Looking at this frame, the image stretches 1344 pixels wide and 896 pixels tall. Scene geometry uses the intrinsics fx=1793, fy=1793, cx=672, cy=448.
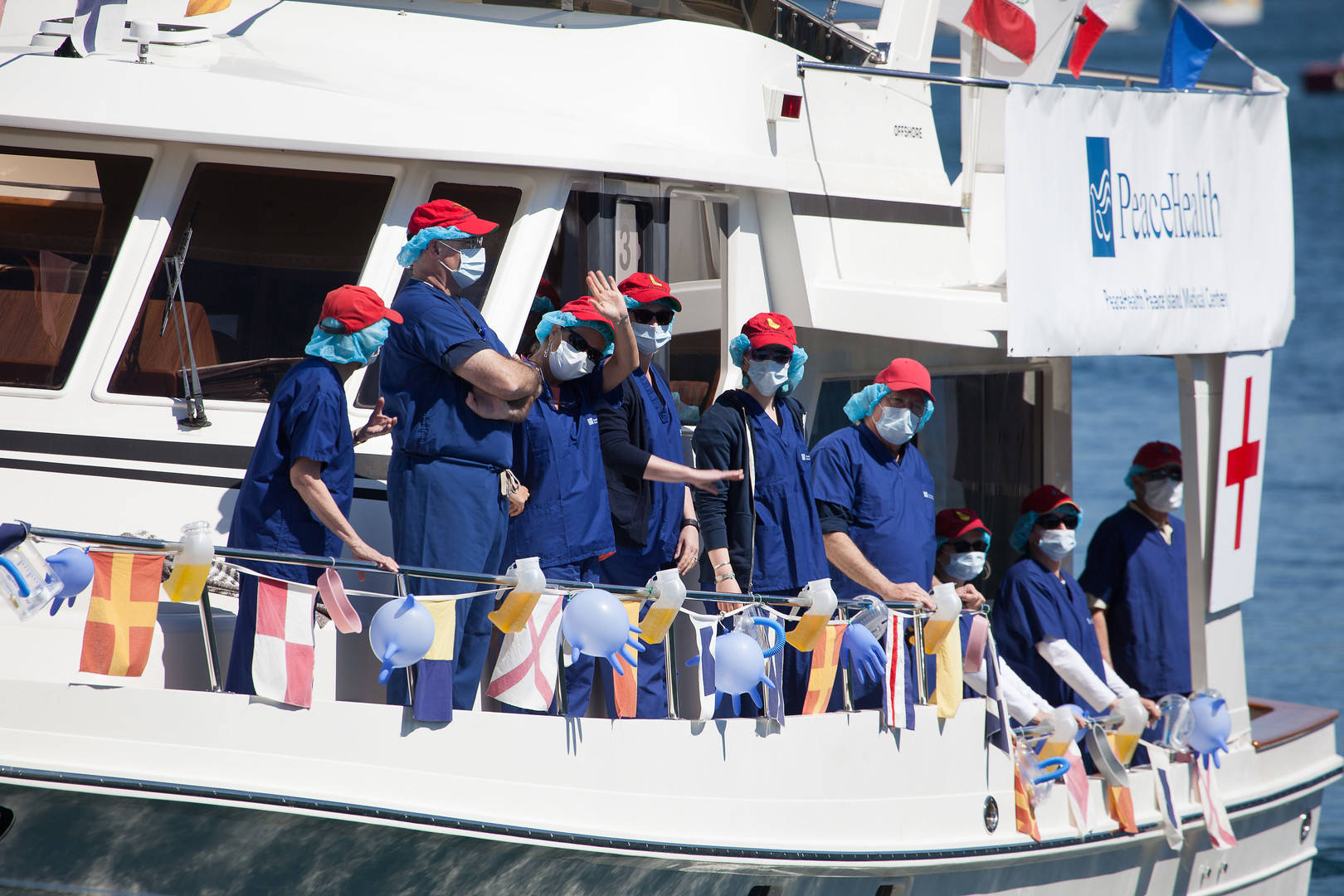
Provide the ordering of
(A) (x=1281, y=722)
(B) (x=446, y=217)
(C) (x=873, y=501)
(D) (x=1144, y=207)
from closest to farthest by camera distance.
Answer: (B) (x=446, y=217), (C) (x=873, y=501), (D) (x=1144, y=207), (A) (x=1281, y=722)

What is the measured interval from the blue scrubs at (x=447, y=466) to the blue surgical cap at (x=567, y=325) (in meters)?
0.31

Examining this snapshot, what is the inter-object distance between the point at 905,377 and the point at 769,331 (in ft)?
2.10

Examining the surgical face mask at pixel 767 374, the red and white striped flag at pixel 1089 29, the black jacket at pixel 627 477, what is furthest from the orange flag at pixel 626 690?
the red and white striped flag at pixel 1089 29

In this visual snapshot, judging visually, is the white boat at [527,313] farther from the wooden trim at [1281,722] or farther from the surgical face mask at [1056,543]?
the surgical face mask at [1056,543]

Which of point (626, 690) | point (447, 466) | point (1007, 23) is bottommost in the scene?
point (626, 690)

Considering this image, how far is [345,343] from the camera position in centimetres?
491

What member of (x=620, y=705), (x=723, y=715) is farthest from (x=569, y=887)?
(x=723, y=715)

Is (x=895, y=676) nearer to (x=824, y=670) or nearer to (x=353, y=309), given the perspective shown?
(x=824, y=670)

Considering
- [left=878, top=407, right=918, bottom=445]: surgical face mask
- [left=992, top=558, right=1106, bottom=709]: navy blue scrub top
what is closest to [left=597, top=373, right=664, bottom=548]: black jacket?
[left=878, top=407, right=918, bottom=445]: surgical face mask

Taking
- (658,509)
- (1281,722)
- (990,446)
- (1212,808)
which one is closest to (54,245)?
(658,509)

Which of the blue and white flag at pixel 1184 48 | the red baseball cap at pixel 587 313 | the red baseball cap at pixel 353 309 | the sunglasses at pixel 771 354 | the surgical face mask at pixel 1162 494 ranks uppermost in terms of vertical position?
the blue and white flag at pixel 1184 48

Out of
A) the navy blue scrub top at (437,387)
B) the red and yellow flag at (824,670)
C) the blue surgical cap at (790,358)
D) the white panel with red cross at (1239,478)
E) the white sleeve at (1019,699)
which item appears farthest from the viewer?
Result: the white panel with red cross at (1239,478)

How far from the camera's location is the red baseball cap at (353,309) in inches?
192

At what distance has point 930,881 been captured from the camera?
6.00 metres
